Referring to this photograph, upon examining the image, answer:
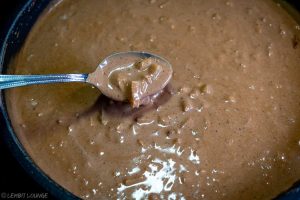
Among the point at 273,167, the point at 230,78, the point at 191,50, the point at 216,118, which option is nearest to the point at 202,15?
the point at 191,50

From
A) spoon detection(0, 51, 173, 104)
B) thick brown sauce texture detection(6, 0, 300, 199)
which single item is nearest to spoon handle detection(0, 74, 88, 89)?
spoon detection(0, 51, 173, 104)

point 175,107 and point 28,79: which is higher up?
point 28,79

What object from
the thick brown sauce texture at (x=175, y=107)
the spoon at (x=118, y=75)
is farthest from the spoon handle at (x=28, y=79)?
the thick brown sauce texture at (x=175, y=107)

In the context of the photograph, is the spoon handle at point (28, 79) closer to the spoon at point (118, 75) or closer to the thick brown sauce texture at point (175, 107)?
the spoon at point (118, 75)

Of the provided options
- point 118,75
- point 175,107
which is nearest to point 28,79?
point 118,75

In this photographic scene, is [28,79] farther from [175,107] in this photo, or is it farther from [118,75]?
[175,107]

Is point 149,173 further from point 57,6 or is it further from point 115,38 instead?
point 57,6

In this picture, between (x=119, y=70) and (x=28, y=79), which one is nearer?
(x=28, y=79)
